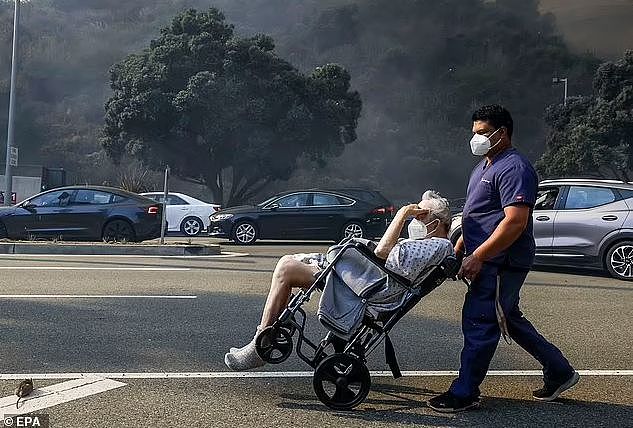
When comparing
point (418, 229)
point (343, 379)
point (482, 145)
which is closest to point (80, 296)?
point (343, 379)

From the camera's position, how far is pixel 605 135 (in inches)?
1315

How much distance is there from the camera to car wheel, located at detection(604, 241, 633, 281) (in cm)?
1135

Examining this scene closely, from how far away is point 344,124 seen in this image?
3247 cm

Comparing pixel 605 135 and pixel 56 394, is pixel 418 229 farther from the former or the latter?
pixel 605 135

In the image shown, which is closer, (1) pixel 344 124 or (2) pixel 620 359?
(2) pixel 620 359

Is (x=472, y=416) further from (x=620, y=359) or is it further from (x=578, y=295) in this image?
(x=578, y=295)

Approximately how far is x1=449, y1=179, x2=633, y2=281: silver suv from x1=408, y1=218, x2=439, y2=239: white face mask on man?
6.76m

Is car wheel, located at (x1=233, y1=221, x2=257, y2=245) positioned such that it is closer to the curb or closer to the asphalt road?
the curb

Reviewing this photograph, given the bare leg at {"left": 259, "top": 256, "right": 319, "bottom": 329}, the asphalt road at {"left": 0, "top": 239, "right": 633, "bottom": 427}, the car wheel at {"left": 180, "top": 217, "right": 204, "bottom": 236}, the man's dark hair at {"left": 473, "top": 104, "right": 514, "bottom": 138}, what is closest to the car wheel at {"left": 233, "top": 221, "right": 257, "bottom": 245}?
the car wheel at {"left": 180, "top": 217, "right": 204, "bottom": 236}

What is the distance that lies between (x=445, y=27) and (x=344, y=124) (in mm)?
37487

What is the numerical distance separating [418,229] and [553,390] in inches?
50.1

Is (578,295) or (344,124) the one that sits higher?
(344,124)

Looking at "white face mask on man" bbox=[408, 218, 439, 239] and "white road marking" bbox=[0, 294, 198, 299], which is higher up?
"white face mask on man" bbox=[408, 218, 439, 239]

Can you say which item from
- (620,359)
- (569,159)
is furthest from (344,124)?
(620,359)
